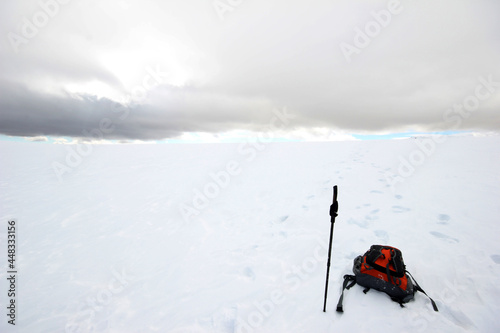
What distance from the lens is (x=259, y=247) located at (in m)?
6.29

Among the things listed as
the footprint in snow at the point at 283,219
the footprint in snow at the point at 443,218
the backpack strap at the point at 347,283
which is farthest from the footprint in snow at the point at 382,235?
the footprint in snow at the point at 283,219

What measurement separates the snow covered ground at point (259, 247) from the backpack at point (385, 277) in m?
0.15

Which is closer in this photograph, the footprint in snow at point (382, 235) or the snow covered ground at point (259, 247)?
the snow covered ground at point (259, 247)

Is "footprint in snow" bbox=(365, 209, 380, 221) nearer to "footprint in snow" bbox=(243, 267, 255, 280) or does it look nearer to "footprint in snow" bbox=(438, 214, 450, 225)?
"footprint in snow" bbox=(438, 214, 450, 225)

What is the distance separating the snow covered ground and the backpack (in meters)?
0.15

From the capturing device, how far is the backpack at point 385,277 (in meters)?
3.77

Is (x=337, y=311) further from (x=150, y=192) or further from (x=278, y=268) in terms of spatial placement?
(x=150, y=192)

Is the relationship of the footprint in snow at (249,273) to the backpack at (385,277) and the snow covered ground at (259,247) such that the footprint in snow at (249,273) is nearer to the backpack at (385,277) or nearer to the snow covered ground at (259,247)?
the snow covered ground at (259,247)

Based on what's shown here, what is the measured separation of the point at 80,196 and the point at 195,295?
401 inches

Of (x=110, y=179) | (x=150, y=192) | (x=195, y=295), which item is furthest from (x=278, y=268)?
(x=110, y=179)

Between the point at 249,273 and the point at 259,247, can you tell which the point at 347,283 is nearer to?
the point at 249,273

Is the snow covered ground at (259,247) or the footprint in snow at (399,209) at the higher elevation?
the footprint in snow at (399,209)

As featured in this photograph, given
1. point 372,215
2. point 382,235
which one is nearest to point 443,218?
point 372,215

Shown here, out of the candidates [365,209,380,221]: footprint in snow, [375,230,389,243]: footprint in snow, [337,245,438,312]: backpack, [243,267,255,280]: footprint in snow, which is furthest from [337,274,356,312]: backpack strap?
[365,209,380,221]: footprint in snow
